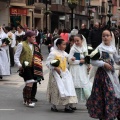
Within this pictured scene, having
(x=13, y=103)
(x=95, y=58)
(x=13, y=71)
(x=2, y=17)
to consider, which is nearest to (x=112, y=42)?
(x=95, y=58)

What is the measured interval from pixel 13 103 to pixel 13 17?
33.6 metres

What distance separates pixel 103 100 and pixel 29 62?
2.75m

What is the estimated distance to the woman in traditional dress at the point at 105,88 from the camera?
801cm

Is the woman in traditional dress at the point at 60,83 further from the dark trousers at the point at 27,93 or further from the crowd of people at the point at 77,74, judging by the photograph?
the dark trousers at the point at 27,93

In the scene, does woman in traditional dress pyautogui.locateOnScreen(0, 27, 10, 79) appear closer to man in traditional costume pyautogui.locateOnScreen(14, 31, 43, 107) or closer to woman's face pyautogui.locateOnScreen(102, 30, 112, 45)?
man in traditional costume pyautogui.locateOnScreen(14, 31, 43, 107)

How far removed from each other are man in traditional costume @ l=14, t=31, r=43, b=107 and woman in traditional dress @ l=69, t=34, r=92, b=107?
0.78m

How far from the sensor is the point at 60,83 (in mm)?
9625

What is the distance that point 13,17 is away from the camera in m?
43.9

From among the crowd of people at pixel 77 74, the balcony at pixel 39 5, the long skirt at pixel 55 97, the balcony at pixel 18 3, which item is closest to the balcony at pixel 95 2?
the balcony at pixel 39 5

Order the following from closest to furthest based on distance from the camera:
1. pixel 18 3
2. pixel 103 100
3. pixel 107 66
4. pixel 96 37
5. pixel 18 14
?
pixel 107 66 < pixel 103 100 < pixel 96 37 < pixel 18 3 < pixel 18 14

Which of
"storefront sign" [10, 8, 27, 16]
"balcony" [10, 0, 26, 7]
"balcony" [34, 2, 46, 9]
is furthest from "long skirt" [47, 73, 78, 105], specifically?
"balcony" [34, 2, 46, 9]

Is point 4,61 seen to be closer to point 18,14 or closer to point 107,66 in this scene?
point 107,66

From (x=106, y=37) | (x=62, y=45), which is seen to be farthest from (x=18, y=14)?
(x=106, y=37)

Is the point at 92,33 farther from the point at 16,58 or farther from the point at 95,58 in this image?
the point at 95,58
